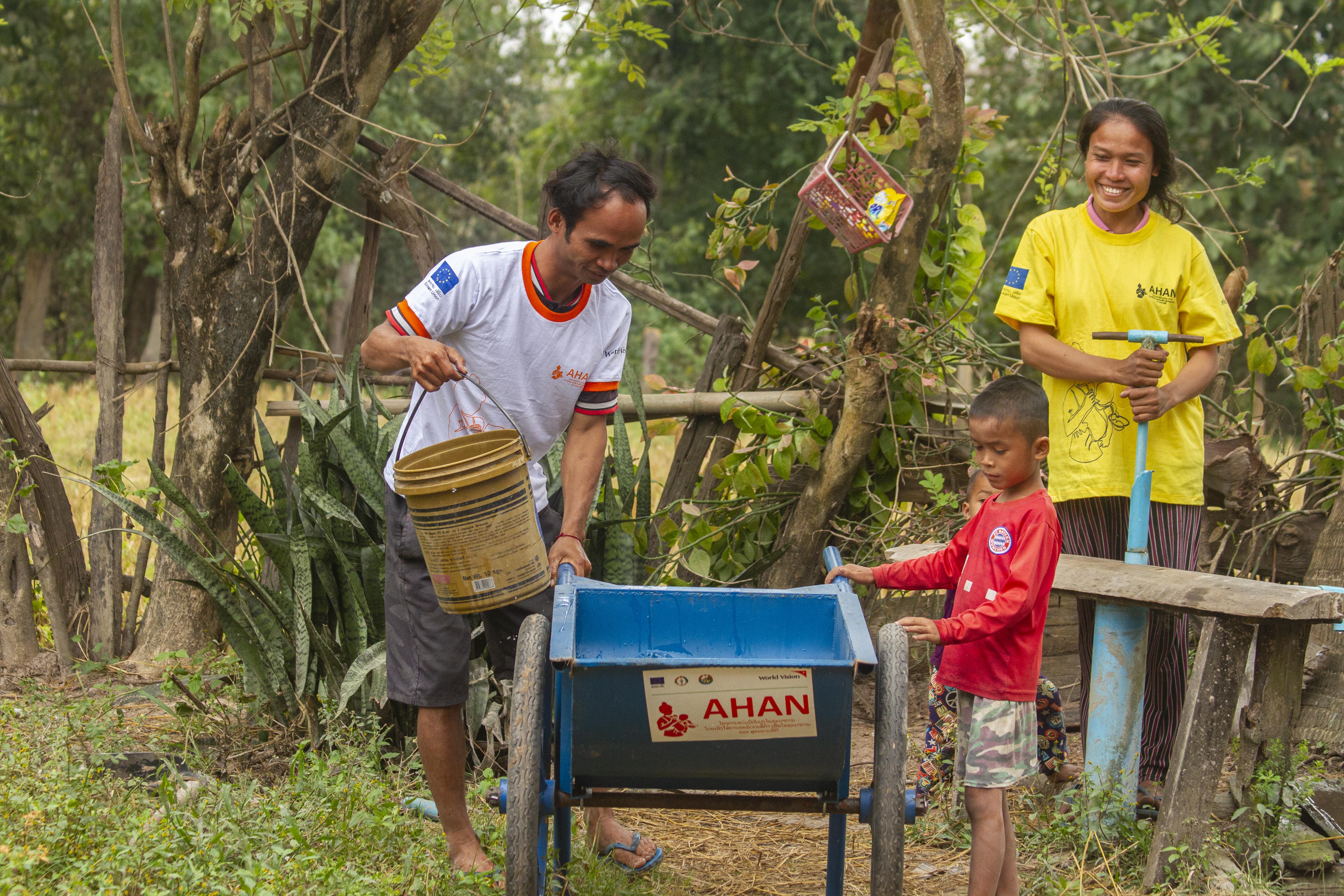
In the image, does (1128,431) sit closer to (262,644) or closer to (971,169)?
(971,169)

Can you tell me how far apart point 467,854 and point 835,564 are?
1108mm

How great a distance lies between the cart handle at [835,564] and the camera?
2.32 meters

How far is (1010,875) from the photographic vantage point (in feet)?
8.11

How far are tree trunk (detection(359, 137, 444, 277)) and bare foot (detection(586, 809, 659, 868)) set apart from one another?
2227mm

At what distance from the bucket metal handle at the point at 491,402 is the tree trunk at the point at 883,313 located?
1.55 meters

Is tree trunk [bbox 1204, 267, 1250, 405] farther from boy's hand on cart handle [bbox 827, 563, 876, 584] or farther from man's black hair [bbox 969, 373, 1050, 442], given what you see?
boy's hand on cart handle [bbox 827, 563, 876, 584]

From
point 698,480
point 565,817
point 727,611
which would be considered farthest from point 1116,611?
point 698,480

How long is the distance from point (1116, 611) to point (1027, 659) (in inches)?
20.4

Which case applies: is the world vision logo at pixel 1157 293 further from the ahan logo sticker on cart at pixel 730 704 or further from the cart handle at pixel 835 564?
the ahan logo sticker on cart at pixel 730 704

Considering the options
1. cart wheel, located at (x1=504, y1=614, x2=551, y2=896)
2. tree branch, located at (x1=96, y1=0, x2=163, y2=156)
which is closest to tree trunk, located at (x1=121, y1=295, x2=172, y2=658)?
tree branch, located at (x1=96, y1=0, x2=163, y2=156)

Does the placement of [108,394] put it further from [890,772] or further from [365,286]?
[890,772]

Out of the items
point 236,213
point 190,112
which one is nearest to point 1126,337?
point 236,213

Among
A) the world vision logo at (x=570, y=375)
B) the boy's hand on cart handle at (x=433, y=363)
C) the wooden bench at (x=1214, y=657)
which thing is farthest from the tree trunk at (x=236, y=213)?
the wooden bench at (x=1214, y=657)

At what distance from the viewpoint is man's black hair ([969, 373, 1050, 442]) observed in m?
2.36
